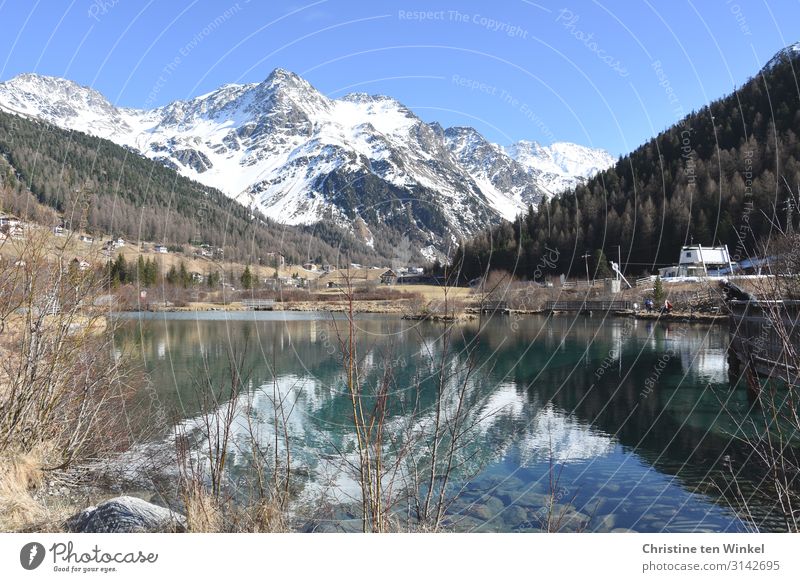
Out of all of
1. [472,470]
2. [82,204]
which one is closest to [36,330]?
[82,204]

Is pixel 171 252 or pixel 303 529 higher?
pixel 171 252

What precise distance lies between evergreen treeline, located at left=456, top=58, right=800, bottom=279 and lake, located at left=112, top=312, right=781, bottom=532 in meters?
28.1

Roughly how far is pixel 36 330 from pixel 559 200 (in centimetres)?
7430

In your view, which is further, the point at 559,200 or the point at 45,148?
the point at 45,148

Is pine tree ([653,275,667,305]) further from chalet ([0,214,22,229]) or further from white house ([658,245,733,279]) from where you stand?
chalet ([0,214,22,229])

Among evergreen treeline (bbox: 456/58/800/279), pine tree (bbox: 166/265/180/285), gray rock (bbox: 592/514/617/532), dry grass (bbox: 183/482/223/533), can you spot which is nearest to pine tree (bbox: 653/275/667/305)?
evergreen treeline (bbox: 456/58/800/279)

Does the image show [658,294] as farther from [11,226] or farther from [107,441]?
[11,226]

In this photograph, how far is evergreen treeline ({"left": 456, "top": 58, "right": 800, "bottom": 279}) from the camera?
5475cm

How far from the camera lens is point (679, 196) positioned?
58.9 metres

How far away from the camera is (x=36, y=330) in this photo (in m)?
5.39

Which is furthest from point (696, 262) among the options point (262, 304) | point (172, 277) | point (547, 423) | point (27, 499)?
point (172, 277)

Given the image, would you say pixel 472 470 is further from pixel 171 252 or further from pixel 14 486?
pixel 171 252
